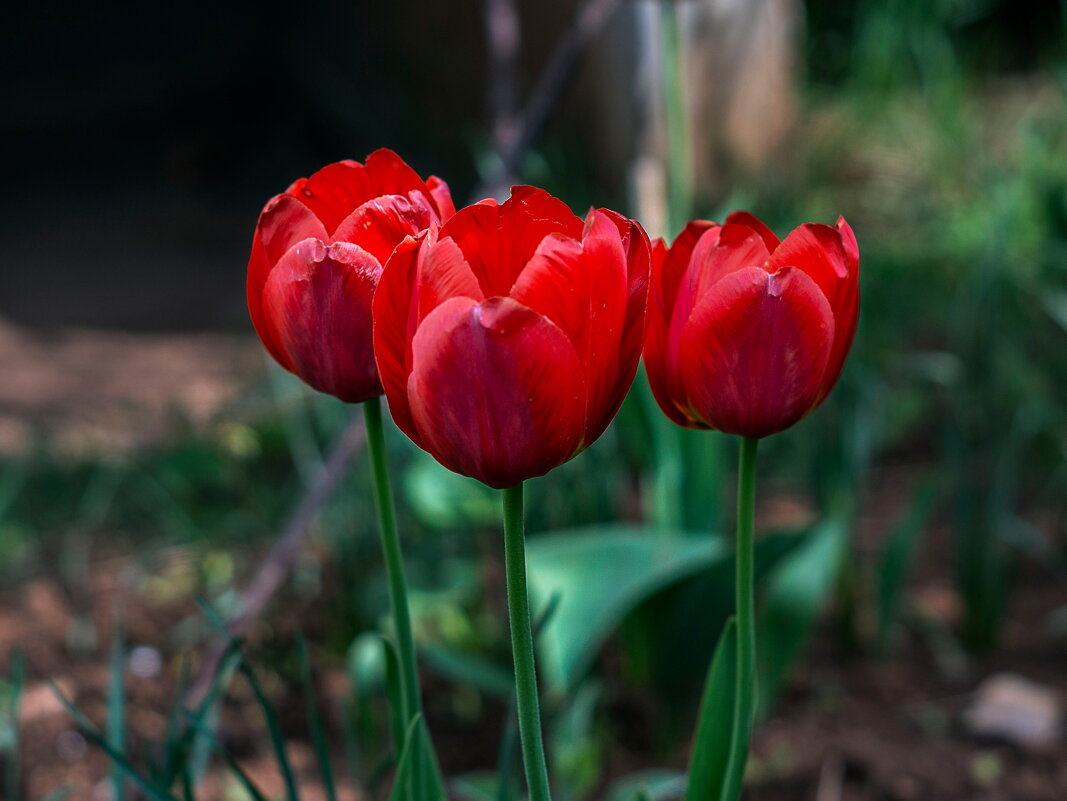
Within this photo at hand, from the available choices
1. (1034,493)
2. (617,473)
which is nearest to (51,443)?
(617,473)

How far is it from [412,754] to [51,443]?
2.19 metres

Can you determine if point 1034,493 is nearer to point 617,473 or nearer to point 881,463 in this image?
point 881,463

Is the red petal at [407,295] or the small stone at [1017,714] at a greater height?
the red petal at [407,295]

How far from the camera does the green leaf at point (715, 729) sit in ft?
2.03

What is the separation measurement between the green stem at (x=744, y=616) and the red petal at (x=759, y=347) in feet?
0.09

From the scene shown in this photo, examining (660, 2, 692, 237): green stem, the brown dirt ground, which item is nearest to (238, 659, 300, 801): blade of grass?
the brown dirt ground

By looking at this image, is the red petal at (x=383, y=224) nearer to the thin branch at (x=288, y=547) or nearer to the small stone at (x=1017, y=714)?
the thin branch at (x=288, y=547)

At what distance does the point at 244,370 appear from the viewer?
2.99 metres

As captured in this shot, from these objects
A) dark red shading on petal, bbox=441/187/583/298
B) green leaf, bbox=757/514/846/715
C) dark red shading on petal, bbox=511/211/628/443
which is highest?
dark red shading on petal, bbox=441/187/583/298

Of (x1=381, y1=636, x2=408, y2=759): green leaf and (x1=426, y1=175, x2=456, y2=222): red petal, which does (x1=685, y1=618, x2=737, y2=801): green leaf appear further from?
(x1=426, y1=175, x2=456, y2=222): red petal

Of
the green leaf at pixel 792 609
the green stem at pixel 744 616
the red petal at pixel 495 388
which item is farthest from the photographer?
the green leaf at pixel 792 609

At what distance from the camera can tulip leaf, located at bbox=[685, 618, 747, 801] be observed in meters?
0.62

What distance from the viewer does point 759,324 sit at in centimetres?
52

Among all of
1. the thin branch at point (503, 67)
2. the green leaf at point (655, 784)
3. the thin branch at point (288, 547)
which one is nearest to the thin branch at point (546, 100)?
the thin branch at point (503, 67)
